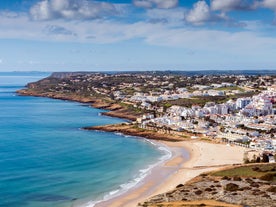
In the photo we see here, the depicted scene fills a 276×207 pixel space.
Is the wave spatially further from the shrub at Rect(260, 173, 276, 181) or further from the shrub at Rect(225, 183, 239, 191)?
the shrub at Rect(260, 173, 276, 181)

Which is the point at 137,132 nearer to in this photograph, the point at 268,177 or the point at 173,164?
the point at 173,164

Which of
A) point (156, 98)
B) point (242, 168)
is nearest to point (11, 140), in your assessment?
point (242, 168)

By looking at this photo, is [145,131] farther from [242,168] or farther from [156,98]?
[156,98]

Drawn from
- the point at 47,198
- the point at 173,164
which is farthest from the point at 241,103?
the point at 47,198

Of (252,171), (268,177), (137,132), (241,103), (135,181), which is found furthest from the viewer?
(241,103)

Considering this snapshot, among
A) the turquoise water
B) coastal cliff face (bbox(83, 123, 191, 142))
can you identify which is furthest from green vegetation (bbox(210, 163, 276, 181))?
coastal cliff face (bbox(83, 123, 191, 142))

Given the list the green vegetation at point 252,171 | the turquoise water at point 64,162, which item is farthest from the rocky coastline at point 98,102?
the green vegetation at point 252,171

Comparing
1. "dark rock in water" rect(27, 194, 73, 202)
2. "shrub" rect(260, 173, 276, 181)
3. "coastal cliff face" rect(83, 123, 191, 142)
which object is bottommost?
"coastal cliff face" rect(83, 123, 191, 142)
